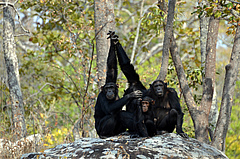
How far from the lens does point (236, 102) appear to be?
75.5ft

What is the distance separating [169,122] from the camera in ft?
21.3

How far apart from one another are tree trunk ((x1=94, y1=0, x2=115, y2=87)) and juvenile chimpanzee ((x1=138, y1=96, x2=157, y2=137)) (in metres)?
2.59

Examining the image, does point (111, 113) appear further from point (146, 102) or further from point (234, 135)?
point (234, 135)

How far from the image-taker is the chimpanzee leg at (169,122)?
639 cm

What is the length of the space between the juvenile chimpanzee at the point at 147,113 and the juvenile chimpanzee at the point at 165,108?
10.7 inches

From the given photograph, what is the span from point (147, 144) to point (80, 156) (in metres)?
1.22

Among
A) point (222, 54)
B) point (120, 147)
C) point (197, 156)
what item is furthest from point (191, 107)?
point (222, 54)

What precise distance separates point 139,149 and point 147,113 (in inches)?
43.6

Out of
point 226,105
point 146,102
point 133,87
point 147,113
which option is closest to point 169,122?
point 147,113

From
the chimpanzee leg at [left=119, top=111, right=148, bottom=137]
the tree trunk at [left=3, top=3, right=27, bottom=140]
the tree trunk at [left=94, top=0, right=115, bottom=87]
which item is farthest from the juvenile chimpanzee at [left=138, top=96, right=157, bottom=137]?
the tree trunk at [left=3, top=3, right=27, bottom=140]

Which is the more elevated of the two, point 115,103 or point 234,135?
point 115,103

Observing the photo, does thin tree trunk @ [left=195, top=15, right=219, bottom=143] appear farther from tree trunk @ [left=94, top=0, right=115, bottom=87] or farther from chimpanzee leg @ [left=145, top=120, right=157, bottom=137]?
tree trunk @ [left=94, top=0, right=115, bottom=87]

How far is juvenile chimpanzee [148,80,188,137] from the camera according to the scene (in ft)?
21.0

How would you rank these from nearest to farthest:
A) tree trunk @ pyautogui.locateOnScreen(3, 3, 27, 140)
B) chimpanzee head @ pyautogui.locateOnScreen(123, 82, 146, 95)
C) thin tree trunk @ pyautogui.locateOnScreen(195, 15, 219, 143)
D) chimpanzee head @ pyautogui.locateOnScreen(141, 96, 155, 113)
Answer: chimpanzee head @ pyautogui.locateOnScreen(141, 96, 155, 113) < chimpanzee head @ pyautogui.locateOnScreen(123, 82, 146, 95) < thin tree trunk @ pyautogui.locateOnScreen(195, 15, 219, 143) < tree trunk @ pyautogui.locateOnScreen(3, 3, 27, 140)
